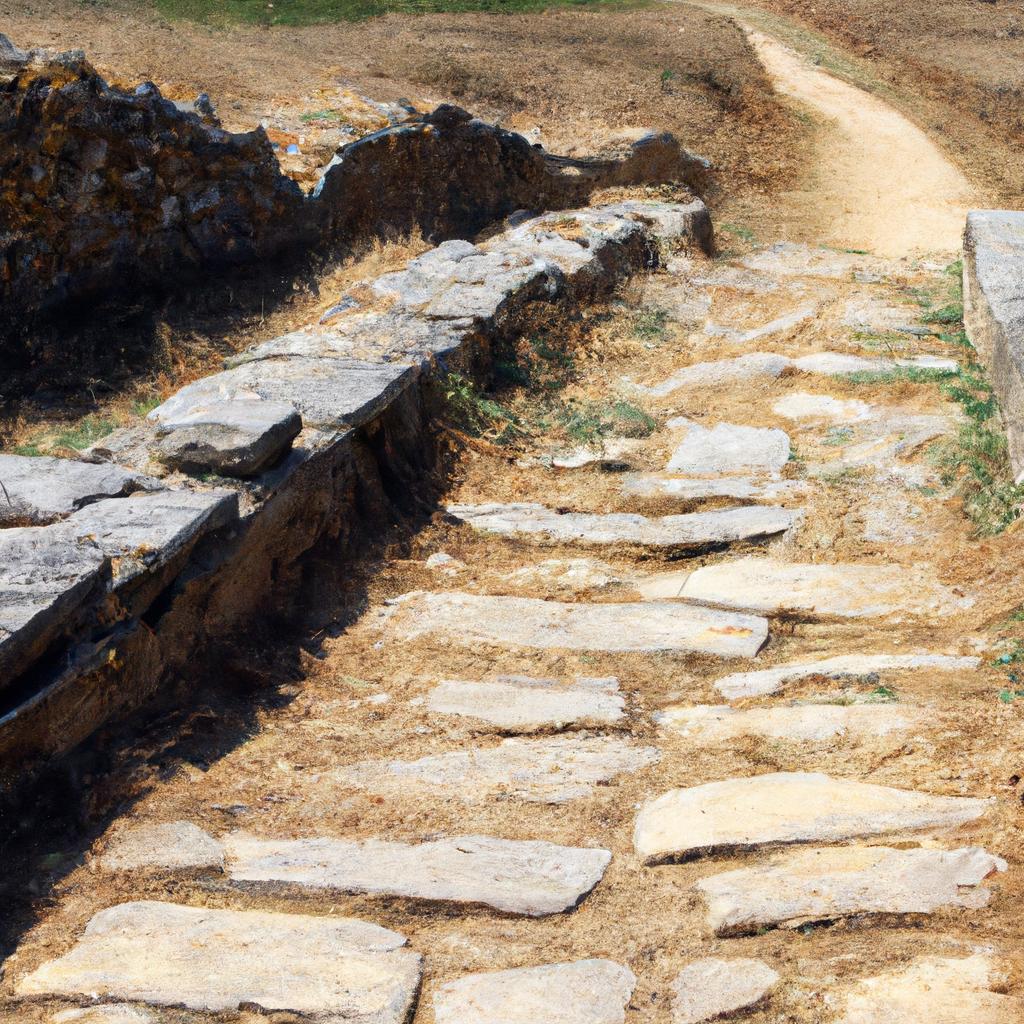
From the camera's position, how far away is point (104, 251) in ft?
25.6

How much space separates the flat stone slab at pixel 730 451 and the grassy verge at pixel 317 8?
1152 centimetres

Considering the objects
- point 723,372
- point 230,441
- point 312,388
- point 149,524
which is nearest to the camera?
point 149,524

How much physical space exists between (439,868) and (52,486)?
197 centimetres

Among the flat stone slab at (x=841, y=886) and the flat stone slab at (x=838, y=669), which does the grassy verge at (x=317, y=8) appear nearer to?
the flat stone slab at (x=838, y=669)

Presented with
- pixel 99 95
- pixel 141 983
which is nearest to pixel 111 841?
pixel 141 983

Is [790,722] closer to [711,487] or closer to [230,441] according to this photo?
[711,487]

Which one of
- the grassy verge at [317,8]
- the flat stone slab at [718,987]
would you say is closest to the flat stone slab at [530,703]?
the flat stone slab at [718,987]

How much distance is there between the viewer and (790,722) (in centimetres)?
377

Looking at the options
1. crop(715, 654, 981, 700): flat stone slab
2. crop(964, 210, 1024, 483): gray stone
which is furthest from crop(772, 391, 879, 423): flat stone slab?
crop(715, 654, 981, 700): flat stone slab

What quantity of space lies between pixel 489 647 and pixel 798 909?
178cm

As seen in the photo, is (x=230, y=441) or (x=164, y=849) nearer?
(x=164, y=849)

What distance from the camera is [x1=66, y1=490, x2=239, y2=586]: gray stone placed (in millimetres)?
3812

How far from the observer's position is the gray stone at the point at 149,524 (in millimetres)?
3812

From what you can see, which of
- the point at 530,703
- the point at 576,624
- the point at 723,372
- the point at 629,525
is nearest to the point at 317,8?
the point at 723,372
